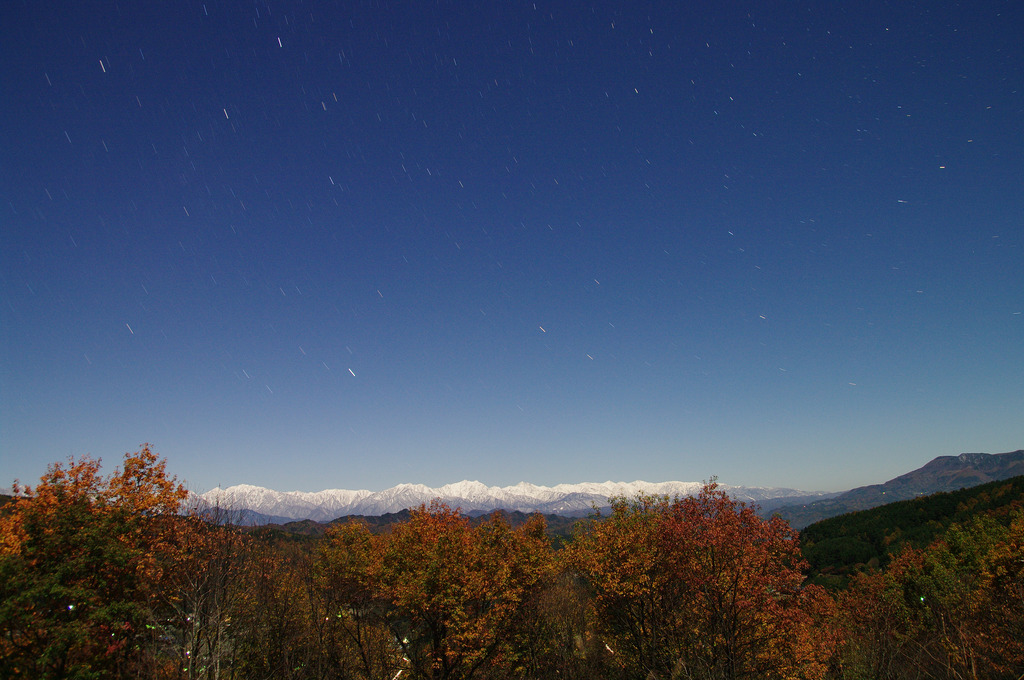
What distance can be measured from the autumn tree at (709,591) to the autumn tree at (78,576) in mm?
31531

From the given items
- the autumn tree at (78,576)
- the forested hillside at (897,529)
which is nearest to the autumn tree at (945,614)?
the autumn tree at (78,576)

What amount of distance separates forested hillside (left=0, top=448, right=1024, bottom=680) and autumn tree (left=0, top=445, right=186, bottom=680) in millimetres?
113

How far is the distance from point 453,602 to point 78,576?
2479 centimetres

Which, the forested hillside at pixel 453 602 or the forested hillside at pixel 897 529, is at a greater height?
the forested hillside at pixel 453 602

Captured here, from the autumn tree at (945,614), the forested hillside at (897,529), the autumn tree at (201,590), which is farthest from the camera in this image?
the forested hillside at (897,529)

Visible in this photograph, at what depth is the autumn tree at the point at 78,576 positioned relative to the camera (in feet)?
83.5

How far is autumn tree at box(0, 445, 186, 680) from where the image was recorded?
83.5 ft

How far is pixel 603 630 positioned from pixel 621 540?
1076 centimetres

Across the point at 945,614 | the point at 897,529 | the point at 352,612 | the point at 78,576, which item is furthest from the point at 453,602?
the point at 897,529

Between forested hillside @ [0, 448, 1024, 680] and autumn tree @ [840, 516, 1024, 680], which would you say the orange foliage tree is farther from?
autumn tree @ [840, 516, 1024, 680]

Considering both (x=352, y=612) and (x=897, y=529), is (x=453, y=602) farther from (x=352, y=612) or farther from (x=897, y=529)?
(x=897, y=529)

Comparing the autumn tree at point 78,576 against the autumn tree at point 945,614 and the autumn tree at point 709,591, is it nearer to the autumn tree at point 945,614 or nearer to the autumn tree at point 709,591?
the autumn tree at point 709,591

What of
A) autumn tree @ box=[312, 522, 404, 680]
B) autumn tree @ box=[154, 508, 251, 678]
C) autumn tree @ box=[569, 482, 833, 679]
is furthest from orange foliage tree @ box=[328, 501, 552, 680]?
autumn tree @ box=[154, 508, 251, 678]

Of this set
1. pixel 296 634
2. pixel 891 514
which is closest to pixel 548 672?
pixel 296 634
